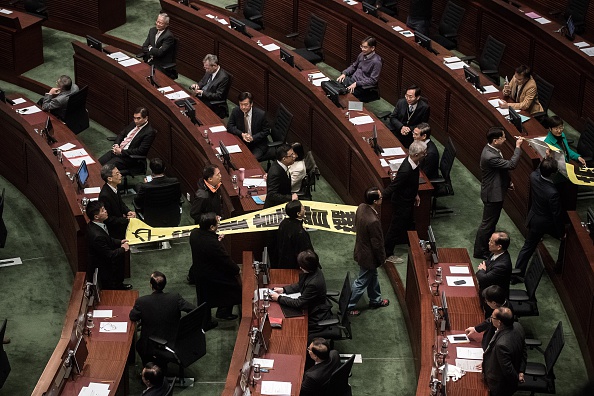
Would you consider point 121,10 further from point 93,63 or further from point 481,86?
point 481,86

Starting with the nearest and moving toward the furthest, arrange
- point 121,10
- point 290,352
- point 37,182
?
1. point 290,352
2. point 37,182
3. point 121,10

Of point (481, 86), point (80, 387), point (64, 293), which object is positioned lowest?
point (64, 293)

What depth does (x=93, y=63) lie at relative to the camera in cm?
1447

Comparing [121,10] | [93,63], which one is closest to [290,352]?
[93,63]

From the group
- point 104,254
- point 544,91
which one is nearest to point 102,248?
point 104,254

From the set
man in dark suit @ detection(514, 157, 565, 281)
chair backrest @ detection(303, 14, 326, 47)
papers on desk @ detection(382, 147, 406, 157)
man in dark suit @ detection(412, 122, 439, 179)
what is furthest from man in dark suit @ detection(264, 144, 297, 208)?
chair backrest @ detection(303, 14, 326, 47)

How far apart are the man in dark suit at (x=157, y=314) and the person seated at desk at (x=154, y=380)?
0.91 m

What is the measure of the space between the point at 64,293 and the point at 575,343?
17.0 ft

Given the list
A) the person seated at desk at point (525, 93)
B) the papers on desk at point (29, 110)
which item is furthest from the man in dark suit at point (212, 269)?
the person seated at desk at point (525, 93)

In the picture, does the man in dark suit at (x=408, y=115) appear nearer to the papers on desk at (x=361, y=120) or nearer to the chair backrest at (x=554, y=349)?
the papers on desk at (x=361, y=120)

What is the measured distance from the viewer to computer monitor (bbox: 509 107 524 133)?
40.0 feet

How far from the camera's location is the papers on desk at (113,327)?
9.93m

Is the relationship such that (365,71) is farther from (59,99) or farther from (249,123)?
(59,99)

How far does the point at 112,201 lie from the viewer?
11.3m
